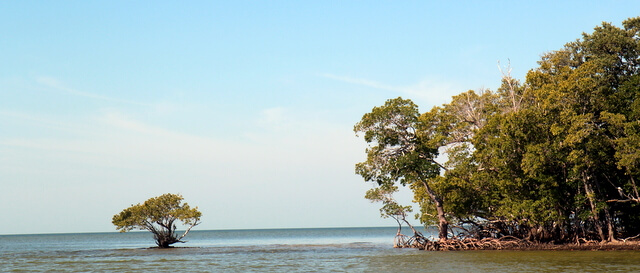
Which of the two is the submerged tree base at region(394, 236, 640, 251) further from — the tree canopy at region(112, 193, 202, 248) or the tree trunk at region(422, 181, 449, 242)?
the tree canopy at region(112, 193, 202, 248)

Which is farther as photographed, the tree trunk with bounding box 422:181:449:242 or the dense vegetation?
the tree trunk with bounding box 422:181:449:242

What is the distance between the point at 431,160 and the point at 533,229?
735cm

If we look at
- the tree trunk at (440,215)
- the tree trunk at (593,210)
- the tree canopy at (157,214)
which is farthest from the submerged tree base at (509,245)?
the tree canopy at (157,214)

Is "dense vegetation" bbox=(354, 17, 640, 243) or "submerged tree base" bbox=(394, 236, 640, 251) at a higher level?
"dense vegetation" bbox=(354, 17, 640, 243)

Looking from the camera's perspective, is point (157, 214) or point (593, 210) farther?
point (157, 214)

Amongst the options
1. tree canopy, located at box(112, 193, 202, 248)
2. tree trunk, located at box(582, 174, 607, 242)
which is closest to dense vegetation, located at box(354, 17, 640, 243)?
tree trunk, located at box(582, 174, 607, 242)

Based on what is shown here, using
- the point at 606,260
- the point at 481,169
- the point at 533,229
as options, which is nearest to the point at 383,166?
the point at 481,169

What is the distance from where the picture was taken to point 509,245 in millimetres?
37219

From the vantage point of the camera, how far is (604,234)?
114 feet

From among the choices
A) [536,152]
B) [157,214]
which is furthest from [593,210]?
[157,214]

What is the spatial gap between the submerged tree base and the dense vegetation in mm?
605

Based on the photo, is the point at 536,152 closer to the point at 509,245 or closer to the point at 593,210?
the point at 593,210

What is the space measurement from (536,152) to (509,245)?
26.5 feet

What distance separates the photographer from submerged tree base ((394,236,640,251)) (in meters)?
32.6
